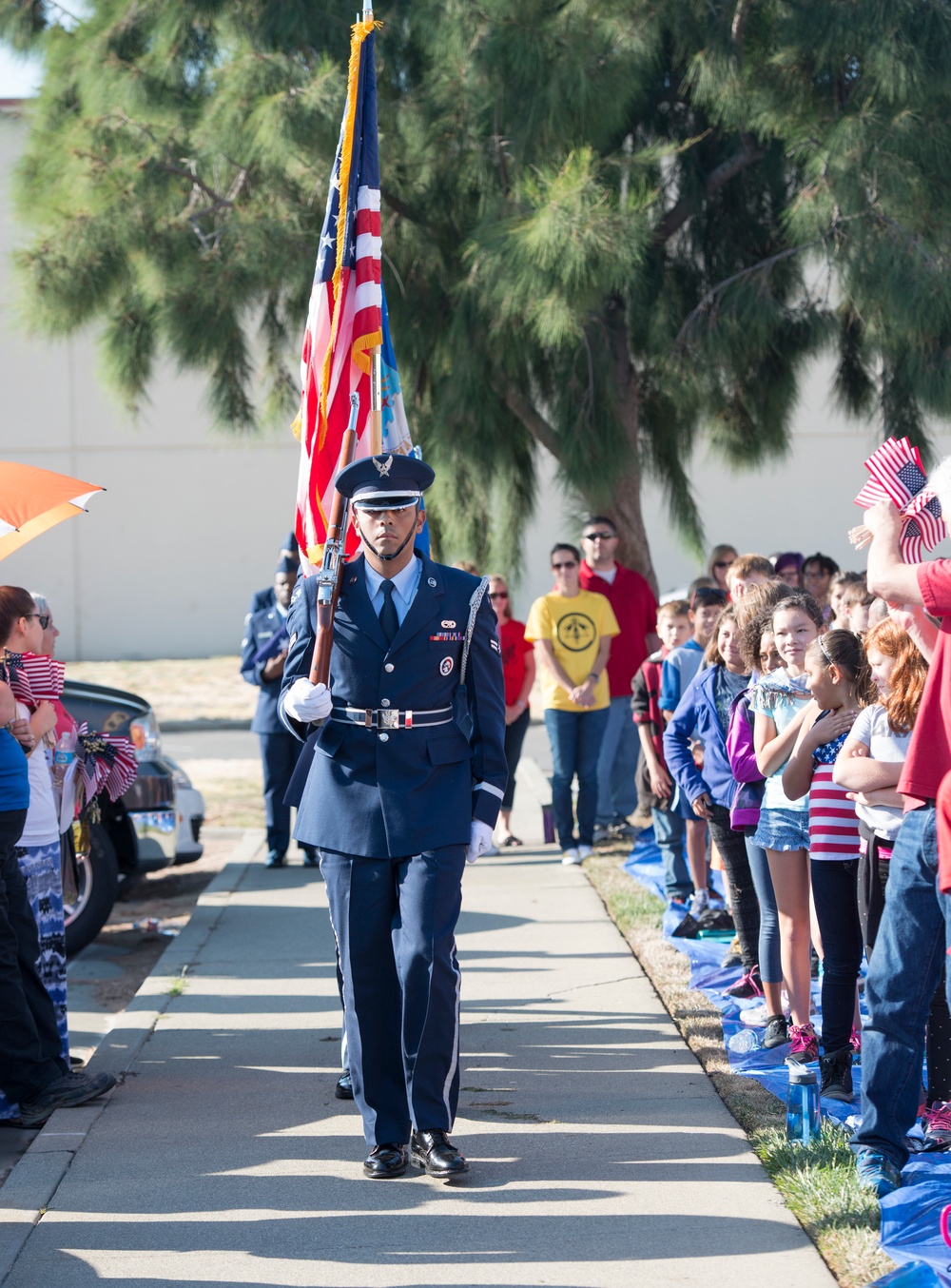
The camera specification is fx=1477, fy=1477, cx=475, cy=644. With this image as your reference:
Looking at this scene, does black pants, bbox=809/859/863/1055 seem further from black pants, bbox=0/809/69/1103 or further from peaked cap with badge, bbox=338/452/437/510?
black pants, bbox=0/809/69/1103

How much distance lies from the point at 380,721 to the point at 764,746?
1373 mm

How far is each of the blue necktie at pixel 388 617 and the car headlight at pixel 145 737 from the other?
3682mm

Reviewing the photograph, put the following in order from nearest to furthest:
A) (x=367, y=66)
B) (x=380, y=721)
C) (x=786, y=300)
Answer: (x=380, y=721) → (x=367, y=66) → (x=786, y=300)

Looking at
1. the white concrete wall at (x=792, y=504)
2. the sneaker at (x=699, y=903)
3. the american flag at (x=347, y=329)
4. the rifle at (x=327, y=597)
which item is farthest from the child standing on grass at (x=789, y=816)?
the white concrete wall at (x=792, y=504)

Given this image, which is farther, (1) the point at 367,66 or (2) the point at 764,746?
(1) the point at 367,66

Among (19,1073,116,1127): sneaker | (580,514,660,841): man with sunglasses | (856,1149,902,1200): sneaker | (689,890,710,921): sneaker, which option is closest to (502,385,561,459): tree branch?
(580,514,660,841): man with sunglasses

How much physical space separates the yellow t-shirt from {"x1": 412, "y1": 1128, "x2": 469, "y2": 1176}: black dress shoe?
454 centimetres

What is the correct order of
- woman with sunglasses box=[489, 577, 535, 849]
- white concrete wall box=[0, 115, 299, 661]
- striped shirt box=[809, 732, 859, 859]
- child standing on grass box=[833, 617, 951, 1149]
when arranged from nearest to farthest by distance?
child standing on grass box=[833, 617, 951, 1149], striped shirt box=[809, 732, 859, 859], woman with sunglasses box=[489, 577, 535, 849], white concrete wall box=[0, 115, 299, 661]

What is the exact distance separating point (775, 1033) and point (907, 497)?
224cm

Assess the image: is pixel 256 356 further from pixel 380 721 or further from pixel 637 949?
pixel 380 721

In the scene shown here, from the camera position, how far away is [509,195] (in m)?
8.66

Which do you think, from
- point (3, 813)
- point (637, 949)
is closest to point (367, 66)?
point (3, 813)

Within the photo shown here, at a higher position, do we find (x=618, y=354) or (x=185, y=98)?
(x=185, y=98)

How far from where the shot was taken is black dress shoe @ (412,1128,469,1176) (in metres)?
3.97
